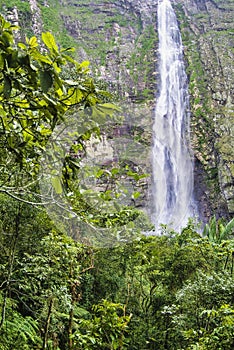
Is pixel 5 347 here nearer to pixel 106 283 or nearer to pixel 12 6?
pixel 106 283

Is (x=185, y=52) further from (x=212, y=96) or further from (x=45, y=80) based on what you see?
(x=45, y=80)

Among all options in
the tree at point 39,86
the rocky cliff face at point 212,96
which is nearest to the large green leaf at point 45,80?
the tree at point 39,86

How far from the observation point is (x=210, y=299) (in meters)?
3.37

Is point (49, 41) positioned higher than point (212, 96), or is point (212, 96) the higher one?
point (212, 96)

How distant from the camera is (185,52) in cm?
2116

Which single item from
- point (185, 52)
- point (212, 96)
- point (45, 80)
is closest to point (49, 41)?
point (45, 80)

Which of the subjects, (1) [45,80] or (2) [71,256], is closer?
(1) [45,80]

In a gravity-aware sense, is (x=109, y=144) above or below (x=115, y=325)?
above

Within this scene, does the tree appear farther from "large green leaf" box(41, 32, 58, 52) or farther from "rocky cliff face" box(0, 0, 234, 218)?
"rocky cliff face" box(0, 0, 234, 218)

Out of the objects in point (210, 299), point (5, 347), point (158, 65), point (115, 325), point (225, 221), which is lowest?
point (5, 347)

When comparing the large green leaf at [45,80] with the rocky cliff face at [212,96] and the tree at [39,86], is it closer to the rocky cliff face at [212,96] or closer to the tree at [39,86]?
the tree at [39,86]

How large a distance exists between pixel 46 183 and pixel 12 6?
21478 mm

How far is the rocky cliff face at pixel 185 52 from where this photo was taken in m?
17.8

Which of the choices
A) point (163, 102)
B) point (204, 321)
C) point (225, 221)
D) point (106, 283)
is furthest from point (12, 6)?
point (204, 321)
